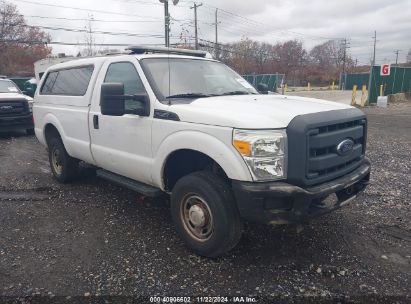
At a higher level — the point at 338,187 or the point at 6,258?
the point at 338,187

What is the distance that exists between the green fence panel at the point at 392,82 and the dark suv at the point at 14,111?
720 inches

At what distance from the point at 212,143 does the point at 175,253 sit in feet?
3.99

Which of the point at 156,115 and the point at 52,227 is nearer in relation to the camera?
the point at 156,115

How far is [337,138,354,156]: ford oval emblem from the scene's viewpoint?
10.5 feet

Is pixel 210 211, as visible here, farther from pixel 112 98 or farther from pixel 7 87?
pixel 7 87

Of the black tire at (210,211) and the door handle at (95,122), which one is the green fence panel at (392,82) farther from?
the black tire at (210,211)

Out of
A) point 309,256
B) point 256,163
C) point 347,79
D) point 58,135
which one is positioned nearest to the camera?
point 256,163

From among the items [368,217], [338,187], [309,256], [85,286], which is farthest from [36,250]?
[368,217]

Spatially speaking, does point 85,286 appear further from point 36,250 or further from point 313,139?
point 313,139

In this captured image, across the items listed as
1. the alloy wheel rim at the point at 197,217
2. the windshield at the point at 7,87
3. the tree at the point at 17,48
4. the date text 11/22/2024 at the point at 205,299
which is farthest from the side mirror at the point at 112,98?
the tree at the point at 17,48

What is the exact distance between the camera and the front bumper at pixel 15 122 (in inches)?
412

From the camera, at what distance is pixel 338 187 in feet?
10.3

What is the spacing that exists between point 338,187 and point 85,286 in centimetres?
234

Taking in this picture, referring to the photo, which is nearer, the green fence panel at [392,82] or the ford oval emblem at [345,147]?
the ford oval emblem at [345,147]
